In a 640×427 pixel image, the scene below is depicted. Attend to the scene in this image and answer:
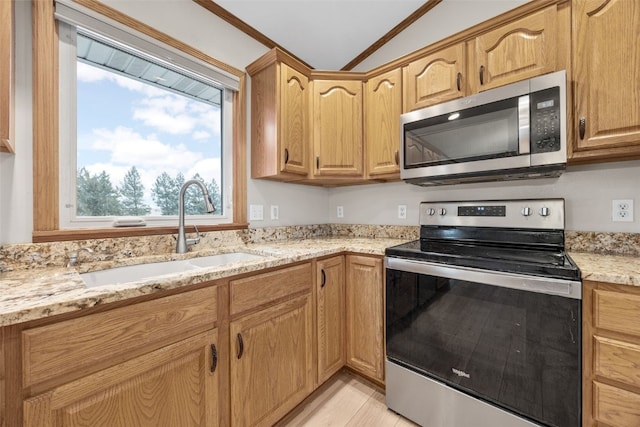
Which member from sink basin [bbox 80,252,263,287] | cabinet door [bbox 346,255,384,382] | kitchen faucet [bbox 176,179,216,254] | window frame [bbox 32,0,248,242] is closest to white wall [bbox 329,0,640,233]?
cabinet door [bbox 346,255,384,382]

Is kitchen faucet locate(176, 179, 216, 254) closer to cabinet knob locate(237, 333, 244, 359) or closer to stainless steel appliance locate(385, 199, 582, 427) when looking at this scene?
cabinet knob locate(237, 333, 244, 359)

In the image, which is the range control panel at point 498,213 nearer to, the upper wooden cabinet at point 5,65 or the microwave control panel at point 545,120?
the microwave control panel at point 545,120

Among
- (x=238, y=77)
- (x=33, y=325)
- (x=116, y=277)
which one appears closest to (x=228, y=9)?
(x=238, y=77)

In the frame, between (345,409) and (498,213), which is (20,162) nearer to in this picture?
(345,409)

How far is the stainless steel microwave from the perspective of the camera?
130cm

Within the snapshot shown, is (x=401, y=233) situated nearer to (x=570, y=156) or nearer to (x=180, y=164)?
(x=570, y=156)

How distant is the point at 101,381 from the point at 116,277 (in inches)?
22.2

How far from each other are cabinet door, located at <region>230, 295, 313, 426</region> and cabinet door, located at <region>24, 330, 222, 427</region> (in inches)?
4.4

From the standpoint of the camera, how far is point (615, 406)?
3.28 feet

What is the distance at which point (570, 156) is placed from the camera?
4.34 feet

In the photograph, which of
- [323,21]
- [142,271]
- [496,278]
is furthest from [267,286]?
[323,21]

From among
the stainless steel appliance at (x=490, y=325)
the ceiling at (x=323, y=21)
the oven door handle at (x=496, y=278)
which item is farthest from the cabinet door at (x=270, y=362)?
the ceiling at (x=323, y=21)

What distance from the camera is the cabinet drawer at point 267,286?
1.17 m

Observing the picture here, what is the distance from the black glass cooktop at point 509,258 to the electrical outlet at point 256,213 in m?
0.99
